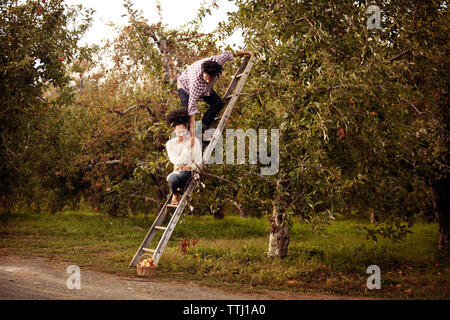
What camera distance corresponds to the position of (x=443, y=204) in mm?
12094

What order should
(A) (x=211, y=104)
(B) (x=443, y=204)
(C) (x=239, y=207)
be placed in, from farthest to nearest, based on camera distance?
(C) (x=239, y=207) < (B) (x=443, y=204) < (A) (x=211, y=104)

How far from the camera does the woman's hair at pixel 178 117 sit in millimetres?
6956

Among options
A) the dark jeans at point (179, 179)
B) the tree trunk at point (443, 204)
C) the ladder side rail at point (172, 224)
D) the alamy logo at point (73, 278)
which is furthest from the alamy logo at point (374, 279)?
the alamy logo at point (73, 278)

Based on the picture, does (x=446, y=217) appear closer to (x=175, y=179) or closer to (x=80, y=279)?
(x=175, y=179)

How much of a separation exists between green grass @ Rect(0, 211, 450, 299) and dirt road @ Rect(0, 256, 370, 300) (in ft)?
1.78

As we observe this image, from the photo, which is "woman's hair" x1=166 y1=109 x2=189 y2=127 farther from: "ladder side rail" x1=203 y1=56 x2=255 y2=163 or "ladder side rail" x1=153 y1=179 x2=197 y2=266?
"ladder side rail" x1=153 y1=179 x2=197 y2=266

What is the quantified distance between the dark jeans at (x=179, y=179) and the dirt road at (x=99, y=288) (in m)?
1.68

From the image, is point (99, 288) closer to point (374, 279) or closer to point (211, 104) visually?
point (211, 104)

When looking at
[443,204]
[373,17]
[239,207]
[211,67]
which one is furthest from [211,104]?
[443,204]

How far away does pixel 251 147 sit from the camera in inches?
327

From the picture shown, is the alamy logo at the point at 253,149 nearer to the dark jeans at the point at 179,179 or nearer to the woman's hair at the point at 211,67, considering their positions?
the dark jeans at the point at 179,179

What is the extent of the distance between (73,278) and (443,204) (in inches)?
383

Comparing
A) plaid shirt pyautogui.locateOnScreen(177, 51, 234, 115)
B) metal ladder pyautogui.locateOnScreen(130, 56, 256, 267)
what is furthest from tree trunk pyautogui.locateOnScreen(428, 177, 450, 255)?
plaid shirt pyautogui.locateOnScreen(177, 51, 234, 115)
